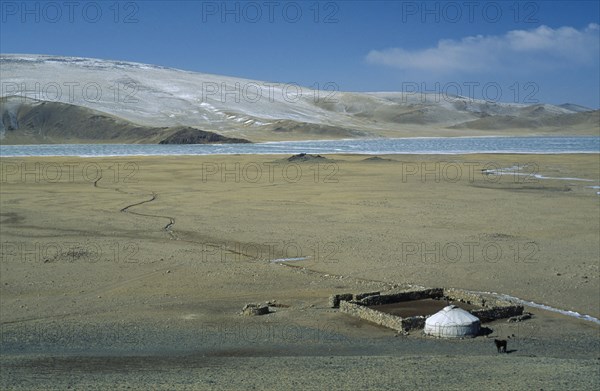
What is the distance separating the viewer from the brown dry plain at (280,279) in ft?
Result: 32.6

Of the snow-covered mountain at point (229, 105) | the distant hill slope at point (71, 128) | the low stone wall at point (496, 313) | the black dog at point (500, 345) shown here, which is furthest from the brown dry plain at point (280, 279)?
the snow-covered mountain at point (229, 105)

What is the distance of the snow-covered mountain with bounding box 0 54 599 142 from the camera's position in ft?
362

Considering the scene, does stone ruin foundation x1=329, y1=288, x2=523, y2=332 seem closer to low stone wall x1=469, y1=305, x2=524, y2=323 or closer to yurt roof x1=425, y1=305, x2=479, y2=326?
low stone wall x1=469, y1=305, x2=524, y2=323

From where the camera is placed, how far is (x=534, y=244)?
20.6 m

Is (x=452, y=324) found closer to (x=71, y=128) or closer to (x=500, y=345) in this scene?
(x=500, y=345)

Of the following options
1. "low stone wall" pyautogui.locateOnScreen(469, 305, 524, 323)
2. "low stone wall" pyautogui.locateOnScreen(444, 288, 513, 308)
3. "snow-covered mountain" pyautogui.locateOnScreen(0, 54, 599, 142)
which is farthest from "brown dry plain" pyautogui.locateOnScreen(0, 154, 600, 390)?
"snow-covered mountain" pyautogui.locateOnScreen(0, 54, 599, 142)

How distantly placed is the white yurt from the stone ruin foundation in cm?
44

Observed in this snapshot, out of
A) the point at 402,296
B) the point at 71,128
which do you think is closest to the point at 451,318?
the point at 402,296

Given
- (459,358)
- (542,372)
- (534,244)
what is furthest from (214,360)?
(534,244)

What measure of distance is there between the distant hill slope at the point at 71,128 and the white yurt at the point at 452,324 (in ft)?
239

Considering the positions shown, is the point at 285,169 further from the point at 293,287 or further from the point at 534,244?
the point at 293,287

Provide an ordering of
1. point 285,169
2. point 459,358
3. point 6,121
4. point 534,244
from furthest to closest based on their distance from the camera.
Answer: point 6,121
point 285,169
point 534,244
point 459,358

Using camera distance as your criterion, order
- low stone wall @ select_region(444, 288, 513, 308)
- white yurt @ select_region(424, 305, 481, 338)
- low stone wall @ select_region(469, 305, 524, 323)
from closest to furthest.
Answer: white yurt @ select_region(424, 305, 481, 338) < low stone wall @ select_region(469, 305, 524, 323) < low stone wall @ select_region(444, 288, 513, 308)

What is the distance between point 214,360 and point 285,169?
3728 centimetres
